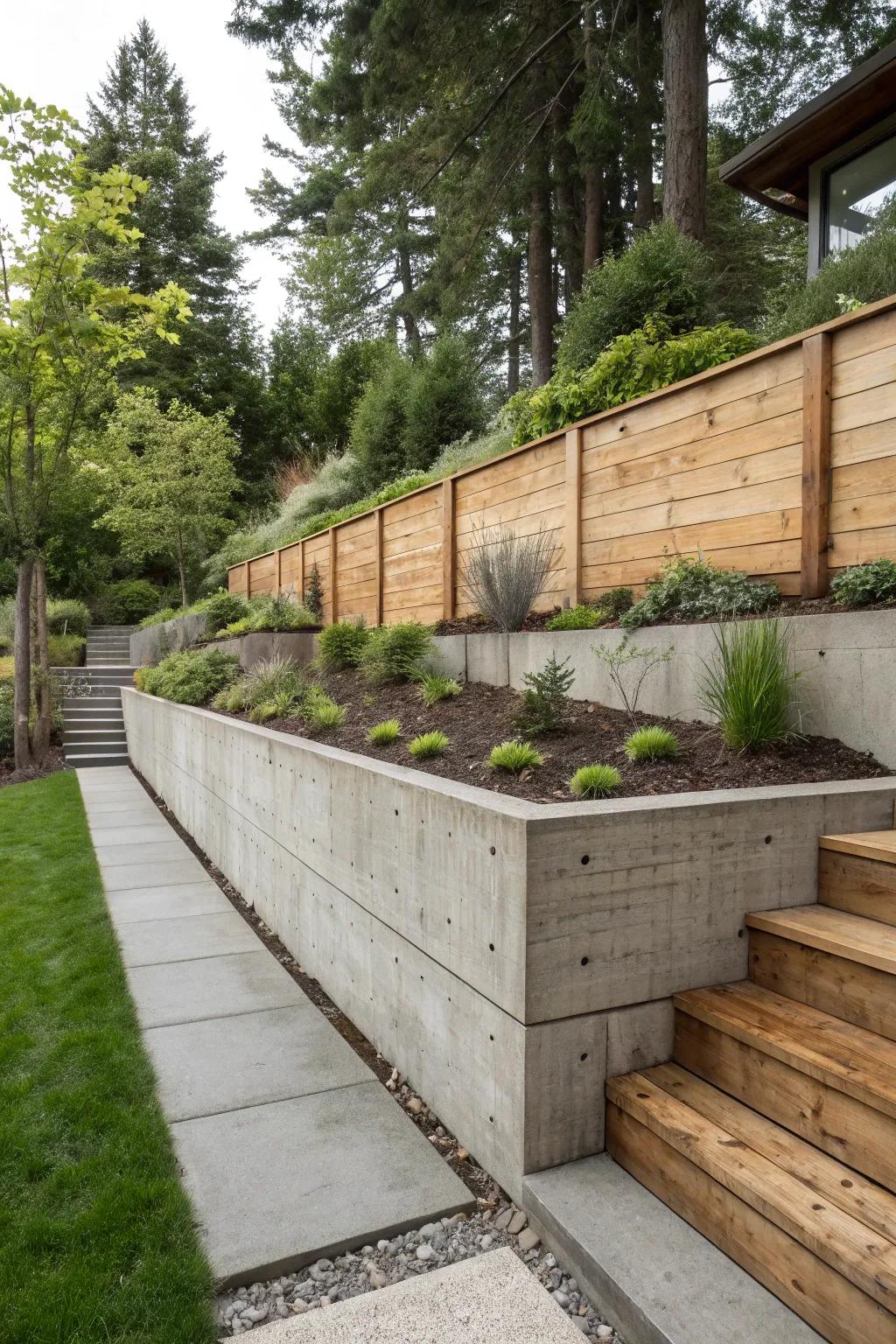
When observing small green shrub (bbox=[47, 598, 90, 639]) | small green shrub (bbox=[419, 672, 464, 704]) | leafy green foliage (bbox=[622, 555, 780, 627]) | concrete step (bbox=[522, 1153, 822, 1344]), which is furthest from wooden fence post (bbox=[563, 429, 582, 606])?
small green shrub (bbox=[47, 598, 90, 639])

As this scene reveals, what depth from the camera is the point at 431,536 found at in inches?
256

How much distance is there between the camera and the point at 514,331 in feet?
64.1

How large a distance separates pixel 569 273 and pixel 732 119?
3.35 meters

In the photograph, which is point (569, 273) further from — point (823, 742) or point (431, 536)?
point (823, 742)

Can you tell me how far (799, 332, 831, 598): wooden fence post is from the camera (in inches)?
130

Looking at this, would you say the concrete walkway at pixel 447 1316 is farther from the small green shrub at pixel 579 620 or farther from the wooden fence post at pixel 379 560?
the wooden fence post at pixel 379 560

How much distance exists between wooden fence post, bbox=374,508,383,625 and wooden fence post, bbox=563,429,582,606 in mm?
2861

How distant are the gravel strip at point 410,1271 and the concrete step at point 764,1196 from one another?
30cm

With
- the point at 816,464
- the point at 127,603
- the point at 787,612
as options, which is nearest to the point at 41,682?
the point at 787,612

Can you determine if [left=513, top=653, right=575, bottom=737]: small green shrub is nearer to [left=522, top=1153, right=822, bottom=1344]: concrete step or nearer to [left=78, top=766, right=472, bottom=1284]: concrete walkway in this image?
[left=78, top=766, right=472, bottom=1284]: concrete walkway

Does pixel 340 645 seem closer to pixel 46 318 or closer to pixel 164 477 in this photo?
pixel 46 318

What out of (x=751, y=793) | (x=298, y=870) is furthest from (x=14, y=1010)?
(x=751, y=793)

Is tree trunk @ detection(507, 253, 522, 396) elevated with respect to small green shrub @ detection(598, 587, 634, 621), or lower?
elevated

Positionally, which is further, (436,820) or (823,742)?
(823,742)
